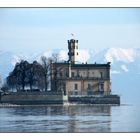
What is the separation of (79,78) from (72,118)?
888 millimetres

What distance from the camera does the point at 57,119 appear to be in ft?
38.5

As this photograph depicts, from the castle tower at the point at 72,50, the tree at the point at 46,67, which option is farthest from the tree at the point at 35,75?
the castle tower at the point at 72,50

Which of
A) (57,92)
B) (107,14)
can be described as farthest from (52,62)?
(107,14)

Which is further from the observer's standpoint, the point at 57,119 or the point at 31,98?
the point at 31,98

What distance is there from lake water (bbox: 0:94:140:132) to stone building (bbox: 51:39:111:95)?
0.87 ft

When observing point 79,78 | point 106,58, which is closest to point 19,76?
point 79,78

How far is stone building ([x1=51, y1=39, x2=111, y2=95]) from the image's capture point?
12.0 metres

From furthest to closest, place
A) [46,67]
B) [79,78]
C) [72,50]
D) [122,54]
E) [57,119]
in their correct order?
1. [79,78]
2. [46,67]
3. [57,119]
4. [72,50]
5. [122,54]

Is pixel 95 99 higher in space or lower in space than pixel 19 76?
lower

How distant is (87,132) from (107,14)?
5.34 feet

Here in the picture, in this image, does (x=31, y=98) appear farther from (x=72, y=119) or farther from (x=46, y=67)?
(x=72, y=119)

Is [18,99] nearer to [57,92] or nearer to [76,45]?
[57,92]

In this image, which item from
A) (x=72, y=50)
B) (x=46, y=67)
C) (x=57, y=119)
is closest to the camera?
(x=72, y=50)

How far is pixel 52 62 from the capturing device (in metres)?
12.0
